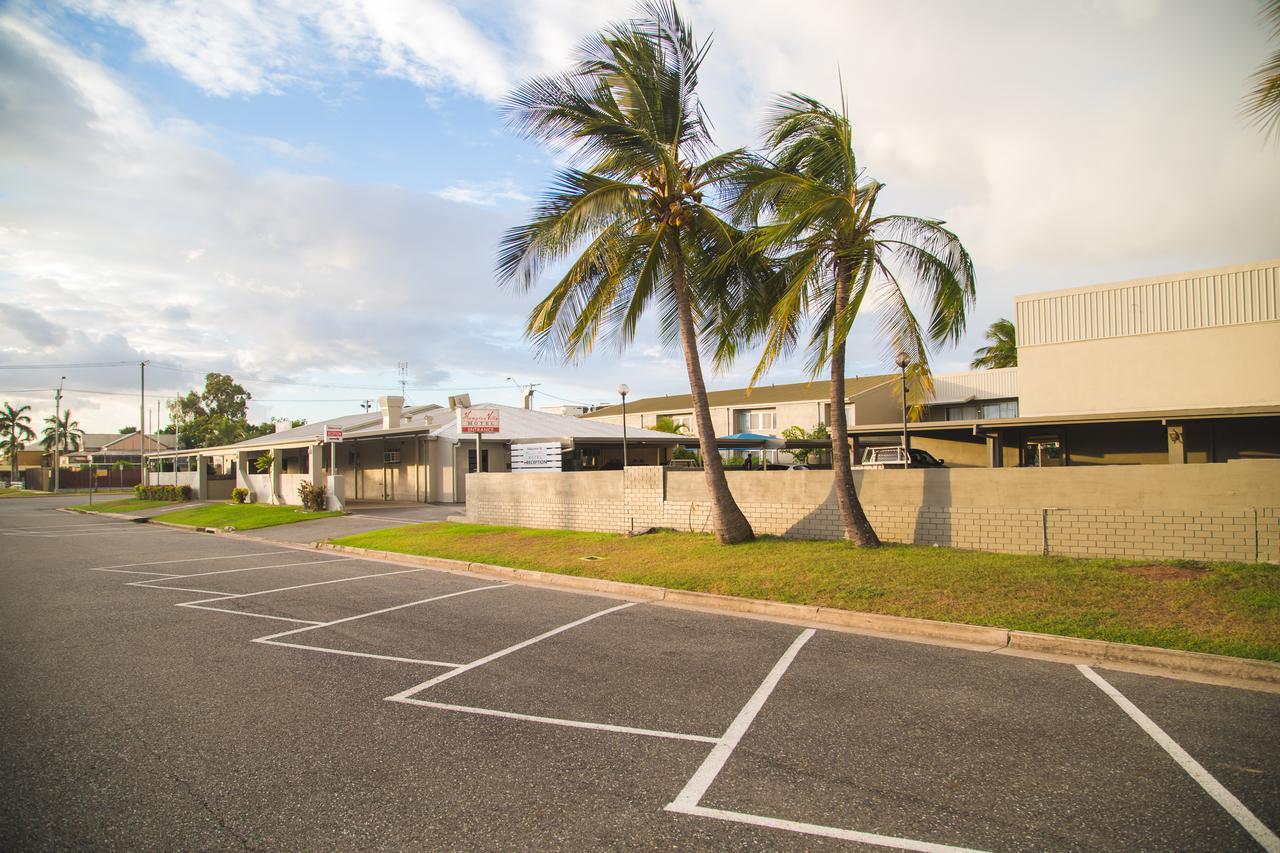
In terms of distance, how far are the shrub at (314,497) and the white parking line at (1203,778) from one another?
2712 cm

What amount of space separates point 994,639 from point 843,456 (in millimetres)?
4923

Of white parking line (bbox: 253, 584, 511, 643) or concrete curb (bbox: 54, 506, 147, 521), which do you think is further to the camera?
concrete curb (bbox: 54, 506, 147, 521)

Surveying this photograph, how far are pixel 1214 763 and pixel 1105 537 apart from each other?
709 cm

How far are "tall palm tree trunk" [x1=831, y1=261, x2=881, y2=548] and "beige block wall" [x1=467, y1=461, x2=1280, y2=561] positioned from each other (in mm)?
892

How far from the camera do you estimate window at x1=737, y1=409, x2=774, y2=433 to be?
48031 mm

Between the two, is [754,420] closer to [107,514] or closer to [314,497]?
[314,497]

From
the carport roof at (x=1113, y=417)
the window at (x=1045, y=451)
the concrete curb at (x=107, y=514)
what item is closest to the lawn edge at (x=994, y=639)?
the carport roof at (x=1113, y=417)

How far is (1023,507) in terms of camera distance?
1138 cm

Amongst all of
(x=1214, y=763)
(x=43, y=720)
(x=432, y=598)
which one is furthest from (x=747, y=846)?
(x=432, y=598)

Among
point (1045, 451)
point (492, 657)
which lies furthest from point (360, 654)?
point (1045, 451)

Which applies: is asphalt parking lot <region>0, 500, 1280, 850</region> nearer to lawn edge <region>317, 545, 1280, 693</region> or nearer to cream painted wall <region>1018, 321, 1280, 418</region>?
lawn edge <region>317, 545, 1280, 693</region>

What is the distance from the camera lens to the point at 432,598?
34.9 feet

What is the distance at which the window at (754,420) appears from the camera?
48.0 metres

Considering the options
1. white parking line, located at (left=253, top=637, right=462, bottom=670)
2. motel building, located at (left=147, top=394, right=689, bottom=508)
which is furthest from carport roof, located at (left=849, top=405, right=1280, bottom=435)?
white parking line, located at (left=253, top=637, right=462, bottom=670)
